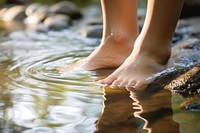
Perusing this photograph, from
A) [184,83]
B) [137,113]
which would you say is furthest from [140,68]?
[137,113]

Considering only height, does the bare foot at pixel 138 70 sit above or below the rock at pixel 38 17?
below

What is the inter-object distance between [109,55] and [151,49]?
1.17ft

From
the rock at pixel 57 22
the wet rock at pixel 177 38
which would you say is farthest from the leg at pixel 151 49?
the rock at pixel 57 22

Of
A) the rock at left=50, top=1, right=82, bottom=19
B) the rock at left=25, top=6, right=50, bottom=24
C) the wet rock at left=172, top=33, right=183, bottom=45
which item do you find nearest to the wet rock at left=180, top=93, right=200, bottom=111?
the wet rock at left=172, top=33, right=183, bottom=45

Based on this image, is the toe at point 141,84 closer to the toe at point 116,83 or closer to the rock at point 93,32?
the toe at point 116,83

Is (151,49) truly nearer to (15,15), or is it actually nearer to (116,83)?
(116,83)

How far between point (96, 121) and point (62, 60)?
3.69ft

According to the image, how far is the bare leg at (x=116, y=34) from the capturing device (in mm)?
2236

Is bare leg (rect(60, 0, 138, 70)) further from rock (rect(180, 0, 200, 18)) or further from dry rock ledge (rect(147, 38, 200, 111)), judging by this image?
rock (rect(180, 0, 200, 18))

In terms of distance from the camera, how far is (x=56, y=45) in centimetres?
312

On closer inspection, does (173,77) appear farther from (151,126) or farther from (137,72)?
(151,126)

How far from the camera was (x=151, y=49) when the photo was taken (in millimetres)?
→ 1928

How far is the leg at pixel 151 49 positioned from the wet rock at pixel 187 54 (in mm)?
280

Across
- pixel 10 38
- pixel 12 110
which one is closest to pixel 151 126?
pixel 12 110
